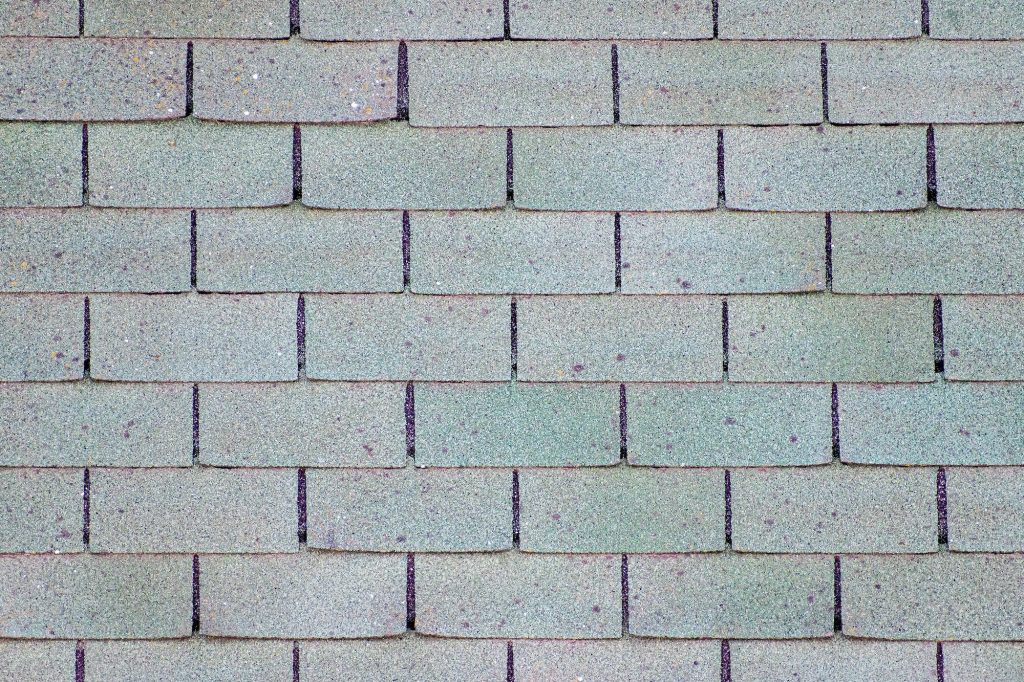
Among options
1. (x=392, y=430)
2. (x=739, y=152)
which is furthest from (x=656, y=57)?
(x=392, y=430)

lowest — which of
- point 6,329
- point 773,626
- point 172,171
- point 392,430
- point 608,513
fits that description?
point 773,626

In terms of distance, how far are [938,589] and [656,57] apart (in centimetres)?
133

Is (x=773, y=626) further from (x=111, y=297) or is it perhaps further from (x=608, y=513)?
(x=111, y=297)

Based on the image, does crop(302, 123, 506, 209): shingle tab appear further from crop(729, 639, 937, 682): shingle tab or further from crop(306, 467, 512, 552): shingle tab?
crop(729, 639, 937, 682): shingle tab

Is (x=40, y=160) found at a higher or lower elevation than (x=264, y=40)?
lower

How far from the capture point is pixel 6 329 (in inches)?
86.6

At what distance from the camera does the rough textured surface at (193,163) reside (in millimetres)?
2219

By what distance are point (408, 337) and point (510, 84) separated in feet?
1.99

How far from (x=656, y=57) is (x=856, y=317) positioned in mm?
730

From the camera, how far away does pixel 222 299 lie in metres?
2.21

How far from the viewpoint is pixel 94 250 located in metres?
2.21

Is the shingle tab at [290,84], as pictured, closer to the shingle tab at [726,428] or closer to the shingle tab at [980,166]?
the shingle tab at [726,428]

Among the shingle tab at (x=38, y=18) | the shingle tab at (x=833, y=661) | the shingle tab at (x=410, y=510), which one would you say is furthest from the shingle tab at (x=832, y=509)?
the shingle tab at (x=38, y=18)

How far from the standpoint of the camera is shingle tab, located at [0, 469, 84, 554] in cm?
220
